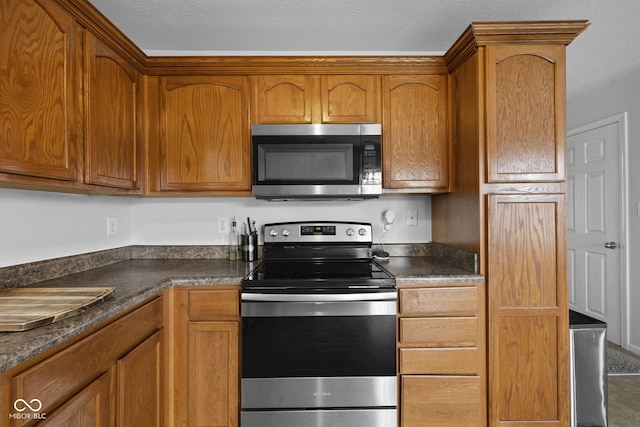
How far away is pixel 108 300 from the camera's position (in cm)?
135

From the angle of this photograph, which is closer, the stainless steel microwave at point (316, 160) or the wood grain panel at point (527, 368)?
the wood grain panel at point (527, 368)

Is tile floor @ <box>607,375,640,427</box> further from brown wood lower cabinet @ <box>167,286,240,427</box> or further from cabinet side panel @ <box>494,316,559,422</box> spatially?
brown wood lower cabinet @ <box>167,286,240,427</box>

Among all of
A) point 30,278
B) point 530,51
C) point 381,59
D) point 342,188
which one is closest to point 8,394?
point 30,278

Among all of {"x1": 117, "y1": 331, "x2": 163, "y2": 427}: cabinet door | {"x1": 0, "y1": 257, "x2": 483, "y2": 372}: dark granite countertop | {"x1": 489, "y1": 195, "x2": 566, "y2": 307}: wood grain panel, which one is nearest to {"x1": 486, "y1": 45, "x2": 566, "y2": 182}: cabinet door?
{"x1": 489, "y1": 195, "x2": 566, "y2": 307}: wood grain panel

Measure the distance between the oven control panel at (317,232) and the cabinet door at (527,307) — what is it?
0.84 metres

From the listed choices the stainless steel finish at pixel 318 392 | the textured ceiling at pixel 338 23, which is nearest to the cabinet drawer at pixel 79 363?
the stainless steel finish at pixel 318 392

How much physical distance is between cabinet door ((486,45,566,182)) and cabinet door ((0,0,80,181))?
6.23 feet

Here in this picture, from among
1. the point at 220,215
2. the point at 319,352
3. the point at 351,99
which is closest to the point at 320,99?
the point at 351,99

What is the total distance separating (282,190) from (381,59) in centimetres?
98

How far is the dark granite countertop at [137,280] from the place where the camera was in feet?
3.15

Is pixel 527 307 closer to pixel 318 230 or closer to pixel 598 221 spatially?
pixel 318 230

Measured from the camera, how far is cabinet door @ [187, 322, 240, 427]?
5.98ft

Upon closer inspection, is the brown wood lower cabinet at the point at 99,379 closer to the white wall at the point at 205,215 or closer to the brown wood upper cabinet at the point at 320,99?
the white wall at the point at 205,215

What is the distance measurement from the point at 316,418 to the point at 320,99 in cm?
175
